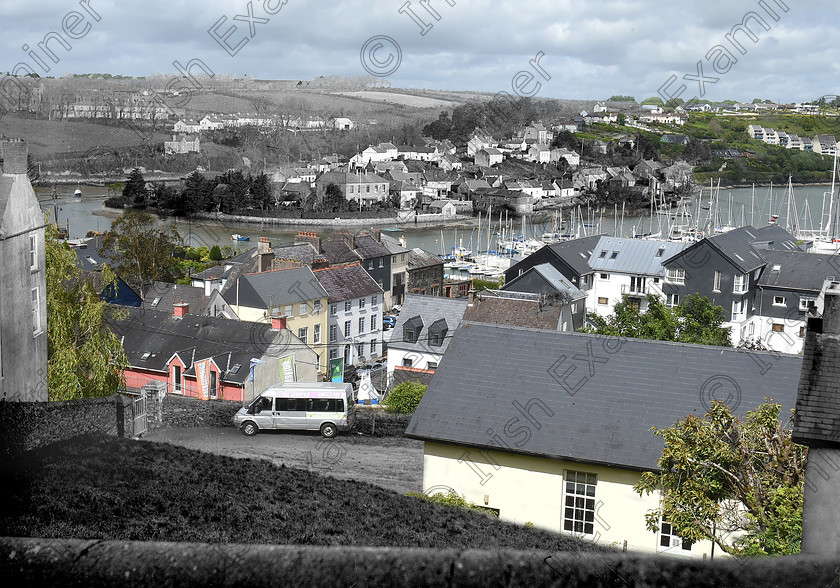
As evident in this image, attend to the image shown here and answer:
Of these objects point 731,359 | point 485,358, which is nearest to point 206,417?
point 485,358

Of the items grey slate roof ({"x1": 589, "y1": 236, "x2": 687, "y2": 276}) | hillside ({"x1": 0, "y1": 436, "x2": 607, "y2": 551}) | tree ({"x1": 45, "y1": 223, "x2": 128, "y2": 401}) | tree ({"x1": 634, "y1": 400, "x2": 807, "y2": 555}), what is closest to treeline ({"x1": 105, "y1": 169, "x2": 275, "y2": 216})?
grey slate roof ({"x1": 589, "y1": 236, "x2": 687, "y2": 276})

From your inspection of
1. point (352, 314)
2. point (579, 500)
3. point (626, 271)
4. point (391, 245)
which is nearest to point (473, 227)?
point (391, 245)

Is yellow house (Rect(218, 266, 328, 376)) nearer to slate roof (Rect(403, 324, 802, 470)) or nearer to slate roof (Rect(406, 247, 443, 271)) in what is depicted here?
slate roof (Rect(406, 247, 443, 271))

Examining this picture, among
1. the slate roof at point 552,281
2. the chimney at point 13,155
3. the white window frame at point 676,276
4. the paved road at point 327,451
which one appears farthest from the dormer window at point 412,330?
the chimney at point 13,155

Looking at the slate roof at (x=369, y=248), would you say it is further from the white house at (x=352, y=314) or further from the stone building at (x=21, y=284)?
the stone building at (x=21, y=284)

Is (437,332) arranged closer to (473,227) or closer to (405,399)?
(405,399)

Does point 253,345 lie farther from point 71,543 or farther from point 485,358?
point 71,543
